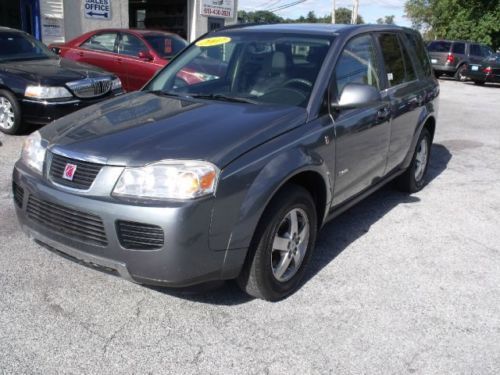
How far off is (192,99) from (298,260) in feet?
4.65

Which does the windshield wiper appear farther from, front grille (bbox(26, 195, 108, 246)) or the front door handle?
front grille (bbox(26, 195, 108, 246))

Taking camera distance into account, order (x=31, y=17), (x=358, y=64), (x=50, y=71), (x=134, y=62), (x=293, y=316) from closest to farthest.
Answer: (x=293, y=316) → (x=358, y=64) → (x=50, y=71) → (x=134, y=62) → (x=31, y=17)

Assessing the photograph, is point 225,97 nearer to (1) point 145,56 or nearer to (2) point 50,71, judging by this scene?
(2) point 50,71

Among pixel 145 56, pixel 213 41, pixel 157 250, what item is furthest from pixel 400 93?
pixel 145 56

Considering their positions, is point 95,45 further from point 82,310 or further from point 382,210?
point 82,310

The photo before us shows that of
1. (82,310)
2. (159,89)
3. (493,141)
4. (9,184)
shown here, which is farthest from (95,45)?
(82,310)

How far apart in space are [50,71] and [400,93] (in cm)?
525

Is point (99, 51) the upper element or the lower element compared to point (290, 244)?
upper

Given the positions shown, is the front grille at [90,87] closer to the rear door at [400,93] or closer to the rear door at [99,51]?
the rear door at [99,51]

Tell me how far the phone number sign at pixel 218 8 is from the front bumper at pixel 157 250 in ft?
55.8

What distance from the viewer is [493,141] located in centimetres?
912

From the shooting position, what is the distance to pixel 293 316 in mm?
3271

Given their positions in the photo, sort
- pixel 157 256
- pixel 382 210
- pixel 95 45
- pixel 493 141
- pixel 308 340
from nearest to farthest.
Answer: pixel 157 256, pixel 308 340, pixel 382 210, pixel 493 141, pixel 95 45

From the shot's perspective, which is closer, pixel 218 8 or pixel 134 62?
pixel 134 62
